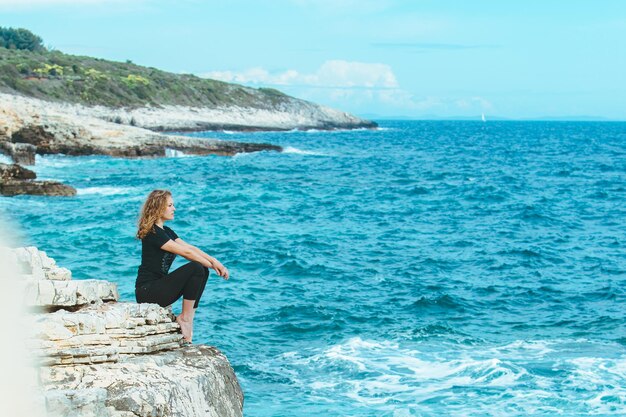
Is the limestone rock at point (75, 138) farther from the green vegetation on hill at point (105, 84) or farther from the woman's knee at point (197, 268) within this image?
the woman's knee at point (197, 268)

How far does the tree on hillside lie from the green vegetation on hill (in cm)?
17

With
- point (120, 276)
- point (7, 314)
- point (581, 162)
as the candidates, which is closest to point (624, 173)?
point (581, 162)

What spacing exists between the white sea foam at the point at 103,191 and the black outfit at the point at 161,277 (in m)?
31.0

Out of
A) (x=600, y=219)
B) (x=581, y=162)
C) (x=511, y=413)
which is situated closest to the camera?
(x=511, y=413)

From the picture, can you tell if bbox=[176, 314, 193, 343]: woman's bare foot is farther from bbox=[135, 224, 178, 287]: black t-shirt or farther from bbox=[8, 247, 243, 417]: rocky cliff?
bbox=[135, 224, 178, 287]: black t-shirt

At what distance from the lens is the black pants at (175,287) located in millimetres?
8703

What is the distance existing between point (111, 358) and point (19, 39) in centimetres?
14912

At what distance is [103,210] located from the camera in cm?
3338

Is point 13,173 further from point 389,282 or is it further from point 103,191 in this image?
point 389,282

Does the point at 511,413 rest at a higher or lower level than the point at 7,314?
lower

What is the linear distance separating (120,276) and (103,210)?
512 inches

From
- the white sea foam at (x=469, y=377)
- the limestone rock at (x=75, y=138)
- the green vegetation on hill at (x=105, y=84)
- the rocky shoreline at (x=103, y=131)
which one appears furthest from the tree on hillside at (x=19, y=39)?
the white sea foam at (x=469, y=377)

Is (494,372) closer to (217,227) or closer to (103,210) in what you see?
(217,227)

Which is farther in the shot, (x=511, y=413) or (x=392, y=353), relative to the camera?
(x=392, y=353)
